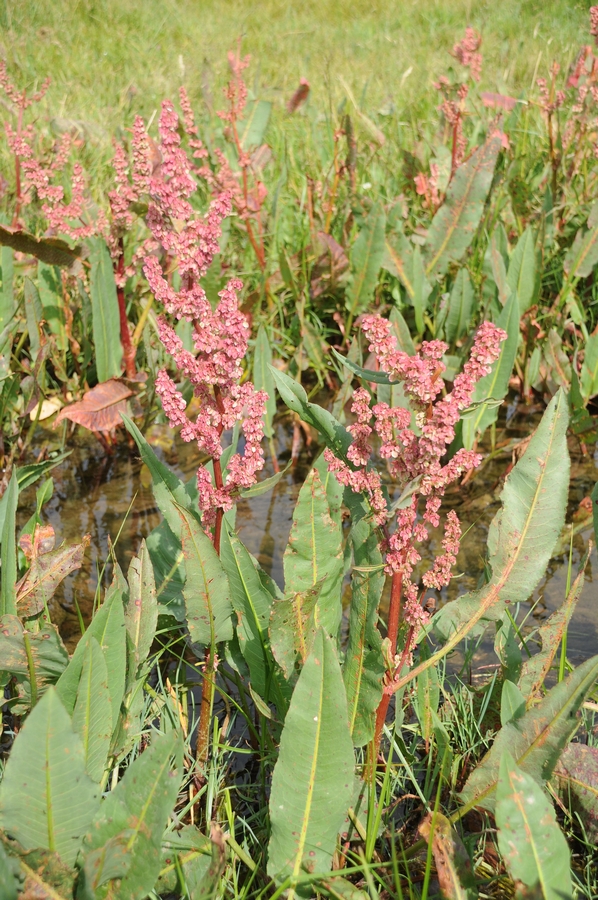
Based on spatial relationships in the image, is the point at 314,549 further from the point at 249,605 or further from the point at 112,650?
the point at 112,650

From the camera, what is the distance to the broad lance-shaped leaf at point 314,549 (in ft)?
4.96

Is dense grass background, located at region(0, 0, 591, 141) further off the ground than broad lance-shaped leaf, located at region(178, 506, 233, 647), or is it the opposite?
dense grass background, located at region(0, 0, 591, 141)

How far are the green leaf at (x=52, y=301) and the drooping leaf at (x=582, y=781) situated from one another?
Result: 2162 millimetres

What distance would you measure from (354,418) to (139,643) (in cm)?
164

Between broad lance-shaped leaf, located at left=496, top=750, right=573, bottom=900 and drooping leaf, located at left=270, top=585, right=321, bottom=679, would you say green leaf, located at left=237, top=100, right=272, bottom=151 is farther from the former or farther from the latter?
broad lance-shaped leaf, located at left=496, top=750, right=573, bottom=900

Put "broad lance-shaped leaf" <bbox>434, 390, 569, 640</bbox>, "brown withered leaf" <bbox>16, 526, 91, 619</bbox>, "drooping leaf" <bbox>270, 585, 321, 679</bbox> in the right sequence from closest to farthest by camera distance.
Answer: "drooping leaf" <bbox>270, 585, 321, 679</bbox> < "broad lance-shaped leaf" <bbox>434, 390, 569, 640</bbox> < "brown withered leaf" <bbox>16, 526, 91, 619</bbox>

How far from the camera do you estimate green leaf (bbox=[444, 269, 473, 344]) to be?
2.94 metres

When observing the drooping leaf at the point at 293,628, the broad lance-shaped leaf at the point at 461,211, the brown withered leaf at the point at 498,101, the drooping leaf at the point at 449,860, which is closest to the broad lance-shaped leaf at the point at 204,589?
the drooping leaf at the point at 293,628

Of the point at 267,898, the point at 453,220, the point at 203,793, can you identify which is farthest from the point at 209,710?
the point at 453,220

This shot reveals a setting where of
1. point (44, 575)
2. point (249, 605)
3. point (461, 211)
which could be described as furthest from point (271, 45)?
point (249, 605)

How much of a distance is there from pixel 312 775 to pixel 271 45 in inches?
284

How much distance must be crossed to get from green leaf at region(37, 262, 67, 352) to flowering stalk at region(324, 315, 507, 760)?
1.85 m

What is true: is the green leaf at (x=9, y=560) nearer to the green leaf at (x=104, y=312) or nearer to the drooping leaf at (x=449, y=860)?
the drooping leaf at (x=449, y=860)

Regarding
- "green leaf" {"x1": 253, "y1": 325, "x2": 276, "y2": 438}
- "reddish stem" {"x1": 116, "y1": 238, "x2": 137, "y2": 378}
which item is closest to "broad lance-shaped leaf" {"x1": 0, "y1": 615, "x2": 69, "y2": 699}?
"green leaf" {"x1": 253, "y1": 325, "x2": 276, "y2": 438}
